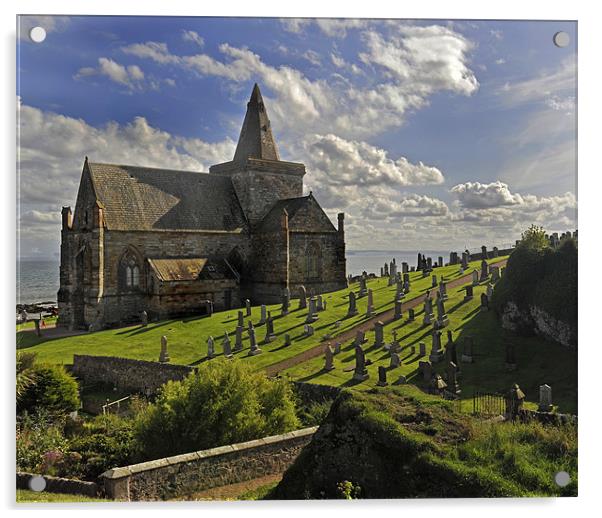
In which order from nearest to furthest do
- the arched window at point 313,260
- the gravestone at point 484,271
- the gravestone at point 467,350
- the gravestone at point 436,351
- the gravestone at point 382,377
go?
the gravestone at point 382,377, the gravestone at point 467,350, the gravestone at point 436,351, the gravestone at point 484,271, the arched window at point 313,260

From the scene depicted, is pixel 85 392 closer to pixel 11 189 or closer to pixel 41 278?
pixel 41 278

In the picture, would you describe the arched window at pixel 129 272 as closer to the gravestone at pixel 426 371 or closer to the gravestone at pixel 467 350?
the gravestone at pixel 426 371

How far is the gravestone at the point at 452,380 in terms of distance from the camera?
45.5ft

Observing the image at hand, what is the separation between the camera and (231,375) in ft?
36.6

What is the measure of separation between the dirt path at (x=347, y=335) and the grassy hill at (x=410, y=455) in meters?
7.09

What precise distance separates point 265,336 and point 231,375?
988 centimetres

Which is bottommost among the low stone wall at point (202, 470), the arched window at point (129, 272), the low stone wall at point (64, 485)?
the low stone wall at point (64, 485)

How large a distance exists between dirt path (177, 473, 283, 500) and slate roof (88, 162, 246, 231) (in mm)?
19167

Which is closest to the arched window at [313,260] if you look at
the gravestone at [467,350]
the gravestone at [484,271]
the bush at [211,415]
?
the gravestone at [484,271]

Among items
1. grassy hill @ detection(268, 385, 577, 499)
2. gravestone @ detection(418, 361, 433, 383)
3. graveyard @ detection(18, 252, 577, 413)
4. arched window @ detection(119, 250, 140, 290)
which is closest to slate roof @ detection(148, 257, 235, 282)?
arched window @ detection(119, 250, 140, 290)

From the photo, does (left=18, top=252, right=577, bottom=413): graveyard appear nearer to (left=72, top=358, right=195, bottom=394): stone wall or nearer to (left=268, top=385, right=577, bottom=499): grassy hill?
(left=72, top=358, right=195, bottom=394): stone wall

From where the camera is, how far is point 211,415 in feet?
34.8

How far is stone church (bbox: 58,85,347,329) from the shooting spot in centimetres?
2627

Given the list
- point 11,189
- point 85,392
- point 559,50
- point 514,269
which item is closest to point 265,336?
point 85,392
